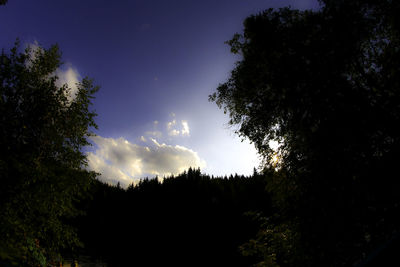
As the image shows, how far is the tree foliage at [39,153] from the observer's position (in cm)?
1062

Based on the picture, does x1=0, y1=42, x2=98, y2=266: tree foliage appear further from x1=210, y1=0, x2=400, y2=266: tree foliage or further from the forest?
x1=210, y1=0, x2=400, y2=266: tree foliage

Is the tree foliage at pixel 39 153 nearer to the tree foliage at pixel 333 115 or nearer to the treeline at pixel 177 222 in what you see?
the tree foliage at pixel 333 115

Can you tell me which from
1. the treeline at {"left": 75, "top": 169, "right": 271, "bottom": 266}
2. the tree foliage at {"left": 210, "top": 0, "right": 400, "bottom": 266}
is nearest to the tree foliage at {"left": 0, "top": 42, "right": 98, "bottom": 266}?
the tree foliage at {"left": 210, "top": 0, "right": 400, "bottom": 266}

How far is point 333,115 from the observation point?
24.0 feet

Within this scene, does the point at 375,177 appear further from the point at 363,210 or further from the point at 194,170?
the point at 194,170

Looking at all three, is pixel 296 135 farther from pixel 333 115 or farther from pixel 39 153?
pixel 39 153

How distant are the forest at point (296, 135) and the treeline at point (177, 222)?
76.6 feet

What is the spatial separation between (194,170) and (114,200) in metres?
29.6

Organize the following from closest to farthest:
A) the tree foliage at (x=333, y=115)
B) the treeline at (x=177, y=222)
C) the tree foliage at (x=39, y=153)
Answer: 1. the tree foliage at (x=333, y=115)
2. the tree foliage at (x=39, y=153)
3. the treeline at (x=177, y=222)

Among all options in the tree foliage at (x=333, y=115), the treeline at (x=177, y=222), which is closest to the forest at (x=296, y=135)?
the tree foliage at (x=333, y=115)

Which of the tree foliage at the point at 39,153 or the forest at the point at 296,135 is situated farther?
the tree foliage at the point at 39,153

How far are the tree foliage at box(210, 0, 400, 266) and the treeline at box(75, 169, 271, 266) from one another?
79.4 ft

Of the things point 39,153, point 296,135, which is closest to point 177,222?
point 39,153

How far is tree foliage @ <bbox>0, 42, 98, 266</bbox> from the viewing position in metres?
10.6
